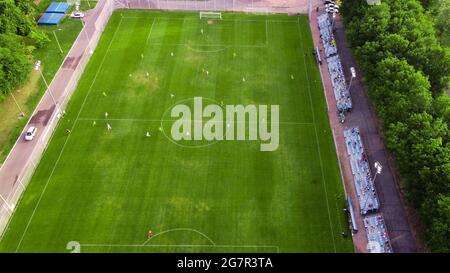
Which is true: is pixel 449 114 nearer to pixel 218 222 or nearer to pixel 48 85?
pixel 218 222

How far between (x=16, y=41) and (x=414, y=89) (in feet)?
196

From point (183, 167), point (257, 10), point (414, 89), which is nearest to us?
point (414, 89)

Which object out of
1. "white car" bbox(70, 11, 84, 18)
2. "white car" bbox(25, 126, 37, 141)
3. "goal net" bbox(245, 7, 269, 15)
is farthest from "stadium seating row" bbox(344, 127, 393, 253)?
"white car" bbox(70, 11, 84, 18)

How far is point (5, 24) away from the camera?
65875mm

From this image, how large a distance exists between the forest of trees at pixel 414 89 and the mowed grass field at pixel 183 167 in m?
8.41

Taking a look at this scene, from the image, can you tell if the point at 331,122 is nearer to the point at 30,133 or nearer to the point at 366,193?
the point at 366,193

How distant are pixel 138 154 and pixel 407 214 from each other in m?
34.3

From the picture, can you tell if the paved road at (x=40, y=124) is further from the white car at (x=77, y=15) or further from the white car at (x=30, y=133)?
the white car at (x=77, y=15)

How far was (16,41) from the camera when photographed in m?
64.6

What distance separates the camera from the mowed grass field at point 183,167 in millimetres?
45406

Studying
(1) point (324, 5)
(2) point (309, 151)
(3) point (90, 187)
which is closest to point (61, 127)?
(3) point (90, 187)

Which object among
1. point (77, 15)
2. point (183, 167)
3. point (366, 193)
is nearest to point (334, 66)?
point (366, 193)

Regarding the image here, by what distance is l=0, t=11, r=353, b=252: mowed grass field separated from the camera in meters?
45.4

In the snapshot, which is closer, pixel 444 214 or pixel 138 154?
pixel 444 214
